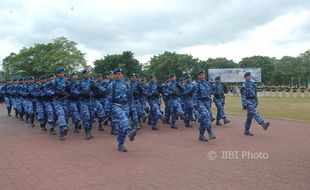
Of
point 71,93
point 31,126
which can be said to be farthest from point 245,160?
point 31,126

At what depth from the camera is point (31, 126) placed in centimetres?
1493

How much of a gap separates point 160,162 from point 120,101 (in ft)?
6.45

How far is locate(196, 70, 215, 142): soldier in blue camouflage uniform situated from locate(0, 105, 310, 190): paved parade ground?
1.05 ft

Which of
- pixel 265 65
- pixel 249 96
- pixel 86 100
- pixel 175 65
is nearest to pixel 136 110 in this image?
pixel 86 100

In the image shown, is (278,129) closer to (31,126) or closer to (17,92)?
(31,126)

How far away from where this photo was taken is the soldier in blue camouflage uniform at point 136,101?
12.4 meters

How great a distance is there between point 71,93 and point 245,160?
5.79 m

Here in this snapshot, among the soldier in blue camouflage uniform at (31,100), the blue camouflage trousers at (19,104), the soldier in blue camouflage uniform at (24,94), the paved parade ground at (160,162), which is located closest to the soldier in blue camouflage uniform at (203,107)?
the paved parade ground at (160,162)

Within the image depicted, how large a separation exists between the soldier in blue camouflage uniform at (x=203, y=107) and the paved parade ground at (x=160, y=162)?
0.32 m

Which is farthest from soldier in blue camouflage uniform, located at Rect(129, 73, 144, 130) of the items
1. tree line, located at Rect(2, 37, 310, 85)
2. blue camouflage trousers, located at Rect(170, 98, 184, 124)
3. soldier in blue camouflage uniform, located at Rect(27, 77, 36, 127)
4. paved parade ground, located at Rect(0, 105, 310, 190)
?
tree line, located at Rect(2, 37, 310, 85)

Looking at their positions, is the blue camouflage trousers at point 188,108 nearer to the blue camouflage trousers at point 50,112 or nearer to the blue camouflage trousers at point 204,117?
the blue camouflage trousers at point 204,117

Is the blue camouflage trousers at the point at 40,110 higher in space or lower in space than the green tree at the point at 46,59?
lower

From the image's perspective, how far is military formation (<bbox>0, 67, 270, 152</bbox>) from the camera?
9344mm

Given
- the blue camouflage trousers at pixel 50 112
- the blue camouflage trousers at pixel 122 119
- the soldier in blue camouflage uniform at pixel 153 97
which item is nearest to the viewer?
the blue camouflage trousers at pixel 122 119
